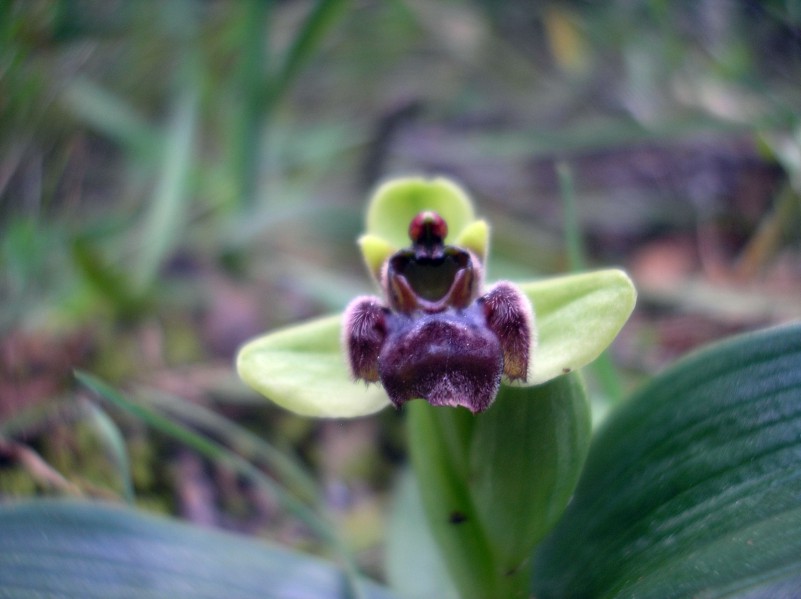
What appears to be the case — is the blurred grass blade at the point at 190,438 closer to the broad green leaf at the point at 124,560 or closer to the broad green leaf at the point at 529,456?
the broad green leaf at the point at 124,560

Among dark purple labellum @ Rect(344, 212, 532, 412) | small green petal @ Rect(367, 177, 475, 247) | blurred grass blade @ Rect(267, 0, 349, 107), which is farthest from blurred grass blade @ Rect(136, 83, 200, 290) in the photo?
dark purple labellum @ Rect(344, 212, 532, 412)

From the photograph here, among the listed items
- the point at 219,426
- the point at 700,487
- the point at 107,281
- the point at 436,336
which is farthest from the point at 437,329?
the point at 107,281

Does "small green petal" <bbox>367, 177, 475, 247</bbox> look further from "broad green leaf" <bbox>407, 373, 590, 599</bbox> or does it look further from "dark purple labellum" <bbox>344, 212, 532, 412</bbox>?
"broad green leaf" <bbox>407, 373, 590, 599</bbox>

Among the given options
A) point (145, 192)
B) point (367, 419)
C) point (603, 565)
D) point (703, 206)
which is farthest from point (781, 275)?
point (145, 192)

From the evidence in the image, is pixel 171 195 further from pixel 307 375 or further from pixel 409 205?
pixel 307 375

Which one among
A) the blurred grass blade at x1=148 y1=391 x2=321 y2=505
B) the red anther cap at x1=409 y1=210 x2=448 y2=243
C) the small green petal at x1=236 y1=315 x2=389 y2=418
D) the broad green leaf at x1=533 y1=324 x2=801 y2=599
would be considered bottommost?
the broad green leaf at x1=533 y1=324 x2=801 y2=599

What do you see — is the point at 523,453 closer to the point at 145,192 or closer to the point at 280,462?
the point at 280,462
